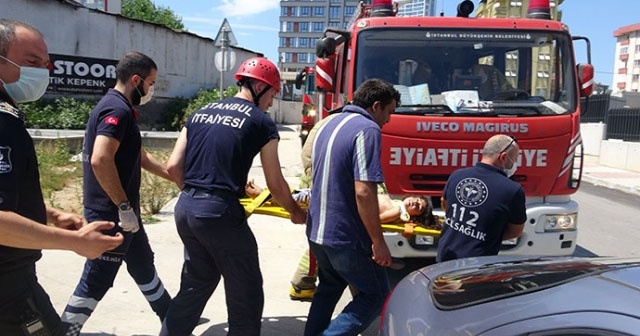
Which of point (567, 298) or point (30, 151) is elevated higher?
point (30, 151)

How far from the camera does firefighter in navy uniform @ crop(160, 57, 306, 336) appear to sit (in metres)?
3.04

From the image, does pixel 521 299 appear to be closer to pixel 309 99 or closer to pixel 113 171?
pixel 113 171

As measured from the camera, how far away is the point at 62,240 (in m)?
2.03

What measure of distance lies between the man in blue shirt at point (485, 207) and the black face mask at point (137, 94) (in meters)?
2.10

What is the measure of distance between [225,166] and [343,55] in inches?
114

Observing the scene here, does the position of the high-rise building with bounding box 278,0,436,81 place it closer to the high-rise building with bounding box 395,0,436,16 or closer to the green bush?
the green bush

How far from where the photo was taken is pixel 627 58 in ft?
273

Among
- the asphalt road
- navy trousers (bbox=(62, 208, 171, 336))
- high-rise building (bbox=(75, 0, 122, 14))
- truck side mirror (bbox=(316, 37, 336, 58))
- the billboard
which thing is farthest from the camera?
high-rise building (bbox=(75, 0, 122, 14))

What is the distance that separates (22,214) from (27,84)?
546mm

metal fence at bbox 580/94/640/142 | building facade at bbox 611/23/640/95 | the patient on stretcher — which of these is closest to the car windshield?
the patient on stretcher

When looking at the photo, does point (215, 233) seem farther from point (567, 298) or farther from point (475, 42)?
point (475, 42)

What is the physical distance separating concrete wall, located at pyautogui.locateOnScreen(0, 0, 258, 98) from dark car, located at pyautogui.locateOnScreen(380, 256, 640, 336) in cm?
1856

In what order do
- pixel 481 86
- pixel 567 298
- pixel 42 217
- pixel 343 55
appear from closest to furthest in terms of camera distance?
pixel 567 298 < pixel 42 217 < pixel 481 86 < pixel 343 55

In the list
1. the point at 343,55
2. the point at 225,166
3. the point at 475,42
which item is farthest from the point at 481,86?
the point at 225,166
